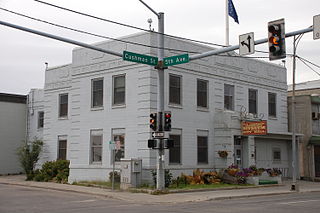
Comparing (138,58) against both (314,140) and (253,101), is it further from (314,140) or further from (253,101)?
(314,140)

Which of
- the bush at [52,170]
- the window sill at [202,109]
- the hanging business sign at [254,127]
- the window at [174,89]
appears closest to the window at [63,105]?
the bush at [52,170]

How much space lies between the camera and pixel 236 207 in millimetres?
16469

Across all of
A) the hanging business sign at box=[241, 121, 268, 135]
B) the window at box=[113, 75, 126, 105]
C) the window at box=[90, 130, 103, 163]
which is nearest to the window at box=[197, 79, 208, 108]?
the hanging business sign at box=[241, 121, 268, 135]

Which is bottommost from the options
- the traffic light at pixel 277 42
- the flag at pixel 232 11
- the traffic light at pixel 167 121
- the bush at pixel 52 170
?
the bush at pixel 52 170

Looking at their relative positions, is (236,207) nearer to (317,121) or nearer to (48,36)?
(48,36)

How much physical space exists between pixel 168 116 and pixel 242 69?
11966 mm

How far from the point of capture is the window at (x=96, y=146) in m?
27.6

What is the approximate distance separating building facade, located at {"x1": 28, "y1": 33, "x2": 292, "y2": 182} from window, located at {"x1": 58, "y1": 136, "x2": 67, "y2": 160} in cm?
7

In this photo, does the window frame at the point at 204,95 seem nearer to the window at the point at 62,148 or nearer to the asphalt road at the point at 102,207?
the asphalt road at the point at 102,207

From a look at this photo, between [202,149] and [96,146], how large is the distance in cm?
654

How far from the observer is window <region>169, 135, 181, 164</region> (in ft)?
86.0

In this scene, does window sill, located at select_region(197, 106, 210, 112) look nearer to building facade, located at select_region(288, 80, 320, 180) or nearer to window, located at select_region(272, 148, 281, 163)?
window, located at select_region(272, 148, 281, 163)

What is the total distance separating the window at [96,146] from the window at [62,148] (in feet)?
17.6

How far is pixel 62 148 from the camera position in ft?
108
